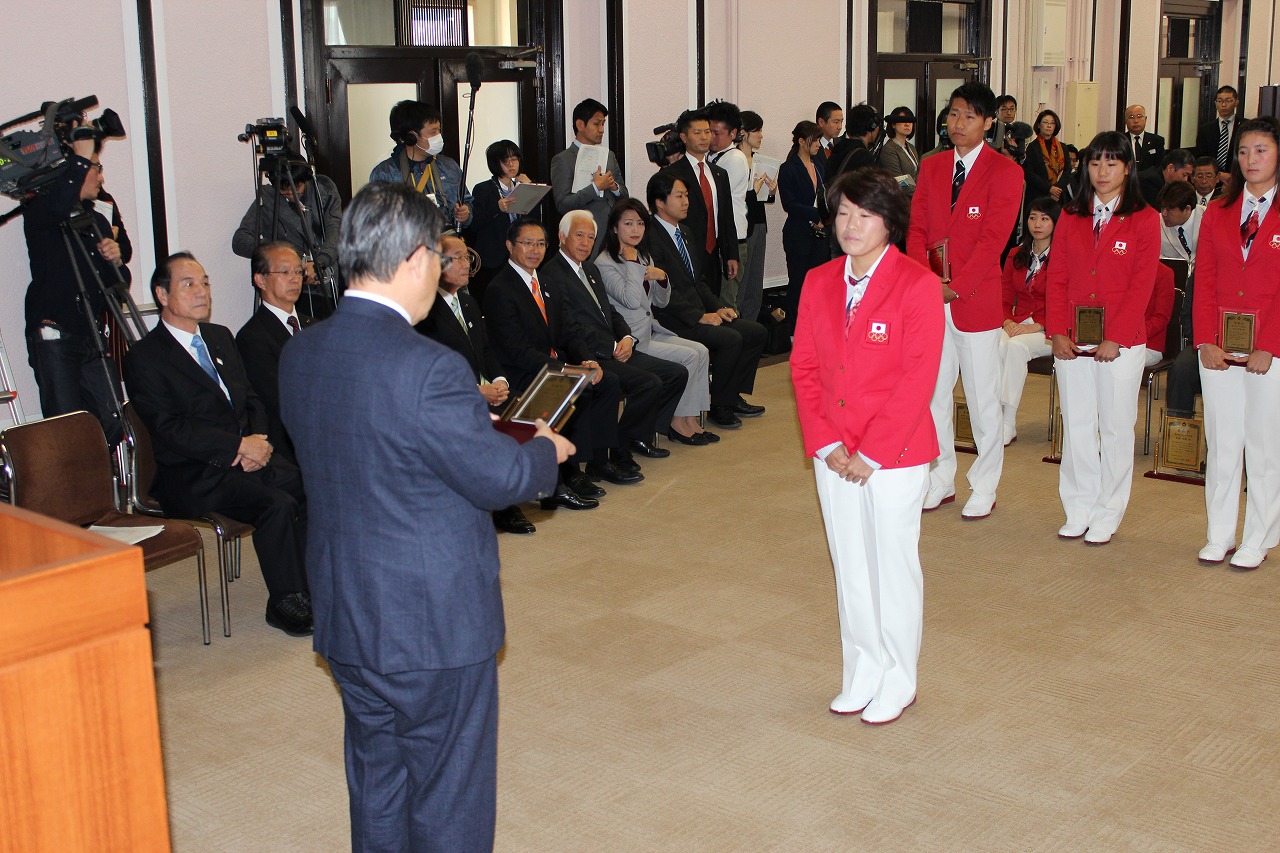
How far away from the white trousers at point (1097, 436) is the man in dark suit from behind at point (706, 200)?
10.6 ft

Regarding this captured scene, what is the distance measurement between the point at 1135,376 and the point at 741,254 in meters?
4.39

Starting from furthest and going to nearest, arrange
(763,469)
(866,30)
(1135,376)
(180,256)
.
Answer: (866,30), (763,469), (1135,376), (180,256)

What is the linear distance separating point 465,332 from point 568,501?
891 millimetres

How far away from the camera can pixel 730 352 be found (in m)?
7.14

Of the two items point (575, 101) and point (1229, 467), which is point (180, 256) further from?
point (575, 101)

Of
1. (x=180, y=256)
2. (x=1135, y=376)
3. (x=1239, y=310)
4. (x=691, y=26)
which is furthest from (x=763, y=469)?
(x=691, y=26)

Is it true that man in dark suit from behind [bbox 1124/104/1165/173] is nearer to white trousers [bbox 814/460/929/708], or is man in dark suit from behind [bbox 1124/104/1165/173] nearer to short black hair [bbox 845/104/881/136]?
short black hair [bbox 845/104/881/136]

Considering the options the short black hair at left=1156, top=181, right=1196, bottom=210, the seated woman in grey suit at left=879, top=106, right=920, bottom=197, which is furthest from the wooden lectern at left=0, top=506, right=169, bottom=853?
the seated woman in grey suit at left=879, top=106, right=920, bottom=197

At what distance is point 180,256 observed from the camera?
451 cm

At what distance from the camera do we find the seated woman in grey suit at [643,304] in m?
6.68

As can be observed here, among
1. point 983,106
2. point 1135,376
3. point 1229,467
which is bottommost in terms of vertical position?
point 1229,467

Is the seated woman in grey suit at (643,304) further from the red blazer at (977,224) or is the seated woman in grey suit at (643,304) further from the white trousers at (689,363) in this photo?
the red blazer at (977,224)

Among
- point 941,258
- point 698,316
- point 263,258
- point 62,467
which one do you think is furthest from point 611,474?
point 62,467

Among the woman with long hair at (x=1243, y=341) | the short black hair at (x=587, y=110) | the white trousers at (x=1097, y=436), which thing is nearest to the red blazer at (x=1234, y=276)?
the woman with long hair at (x=1243, y=341)
